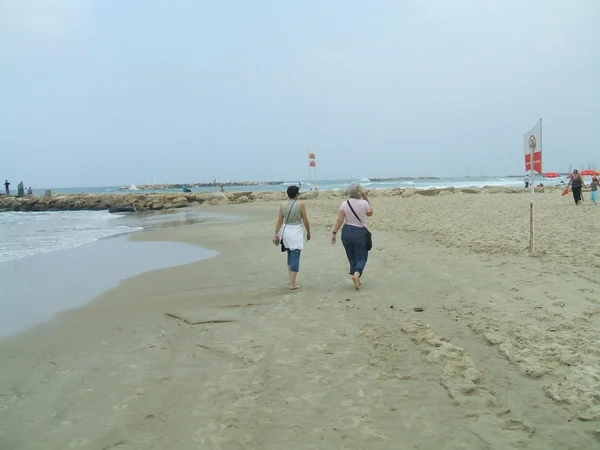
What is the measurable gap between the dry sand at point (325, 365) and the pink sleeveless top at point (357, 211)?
113 cm

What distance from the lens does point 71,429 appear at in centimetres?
333

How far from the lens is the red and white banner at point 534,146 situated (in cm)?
860

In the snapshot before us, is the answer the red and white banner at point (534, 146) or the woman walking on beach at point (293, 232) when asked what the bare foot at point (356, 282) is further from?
the red and white banner at point (534, 146)

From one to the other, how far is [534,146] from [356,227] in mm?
4575

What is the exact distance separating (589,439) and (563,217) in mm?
13301

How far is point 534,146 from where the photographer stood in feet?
28.8

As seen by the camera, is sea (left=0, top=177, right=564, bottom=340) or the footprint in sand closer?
the footprint in sand

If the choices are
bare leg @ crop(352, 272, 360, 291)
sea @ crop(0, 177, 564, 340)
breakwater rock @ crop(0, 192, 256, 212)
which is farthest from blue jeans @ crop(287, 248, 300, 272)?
breakwater rock @ crop(0, 192, 256, 212)

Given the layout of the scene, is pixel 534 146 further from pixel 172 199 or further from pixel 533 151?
pixel 172 199

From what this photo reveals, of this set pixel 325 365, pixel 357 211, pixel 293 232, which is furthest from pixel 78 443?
pixel 357 211

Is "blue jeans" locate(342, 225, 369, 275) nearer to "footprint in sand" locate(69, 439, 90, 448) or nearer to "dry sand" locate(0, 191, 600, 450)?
"dry sand" locate(0, 191, 600, 450)

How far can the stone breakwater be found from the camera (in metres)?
34.7

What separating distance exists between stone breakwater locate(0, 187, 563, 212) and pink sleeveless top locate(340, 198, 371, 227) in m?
26.6

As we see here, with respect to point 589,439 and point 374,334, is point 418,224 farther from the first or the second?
point 589,439
